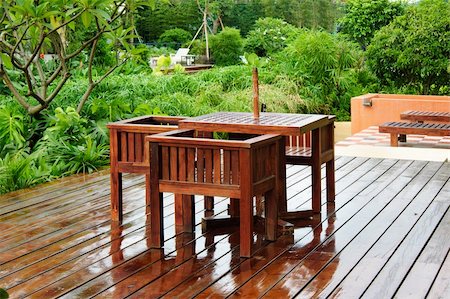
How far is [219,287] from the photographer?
410cm

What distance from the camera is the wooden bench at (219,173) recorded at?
4.66 metres

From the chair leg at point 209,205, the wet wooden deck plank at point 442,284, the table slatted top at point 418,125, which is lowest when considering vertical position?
the wet wooden deck plank at point 442,284

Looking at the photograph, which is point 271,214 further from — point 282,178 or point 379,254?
point 379,254

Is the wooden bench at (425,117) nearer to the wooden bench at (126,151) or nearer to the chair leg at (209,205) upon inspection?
the chair leg at (209,205)

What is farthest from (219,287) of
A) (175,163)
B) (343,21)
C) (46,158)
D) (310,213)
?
(343,21)

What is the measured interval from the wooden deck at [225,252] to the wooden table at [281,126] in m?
0.24

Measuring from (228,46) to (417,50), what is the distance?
5.96 meters

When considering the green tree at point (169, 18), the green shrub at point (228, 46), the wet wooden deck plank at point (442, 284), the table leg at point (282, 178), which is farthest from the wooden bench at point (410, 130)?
the green tree at point (169, 18)

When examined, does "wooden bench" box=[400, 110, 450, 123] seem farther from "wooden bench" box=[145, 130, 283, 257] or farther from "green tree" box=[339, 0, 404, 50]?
"green tree" box=[339, 0, 404, 50]

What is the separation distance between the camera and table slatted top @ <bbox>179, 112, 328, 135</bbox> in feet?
16.8

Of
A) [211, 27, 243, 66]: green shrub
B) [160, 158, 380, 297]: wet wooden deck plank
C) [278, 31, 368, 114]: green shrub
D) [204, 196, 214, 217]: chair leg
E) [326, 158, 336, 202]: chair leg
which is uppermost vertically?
[211, 27, 243, 66]: green shrub

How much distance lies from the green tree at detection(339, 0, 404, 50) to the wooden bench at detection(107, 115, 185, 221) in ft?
38.3

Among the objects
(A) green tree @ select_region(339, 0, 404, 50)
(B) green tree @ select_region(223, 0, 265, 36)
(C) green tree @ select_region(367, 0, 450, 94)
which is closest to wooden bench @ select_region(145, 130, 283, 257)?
(C) green tree @ select_region(367, 0, 450, 94)

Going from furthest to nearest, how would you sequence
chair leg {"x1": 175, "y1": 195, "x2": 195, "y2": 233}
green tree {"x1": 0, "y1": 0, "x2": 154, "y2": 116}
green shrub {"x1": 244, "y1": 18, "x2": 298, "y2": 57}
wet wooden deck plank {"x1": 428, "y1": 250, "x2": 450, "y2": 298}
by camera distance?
green shrub {"x1": 244, "y1": 18, "x2": 298, "y2": 57} → chair leg {"x1": 175, "y1": 195, "x2": 195, "y2": 233} → green tree {"x1": 0, "y1": 0, "x2": 154, "y2": 116} → wet wooden deck plank {"x1": 428, "y1": 250, "x2": 450, "y2": 298}
